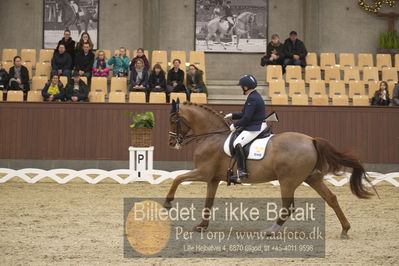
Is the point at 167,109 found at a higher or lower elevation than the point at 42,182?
higher

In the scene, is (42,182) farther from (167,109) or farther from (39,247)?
(39,247)

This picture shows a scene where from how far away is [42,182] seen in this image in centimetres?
1402

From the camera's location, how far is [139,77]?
16.7 m

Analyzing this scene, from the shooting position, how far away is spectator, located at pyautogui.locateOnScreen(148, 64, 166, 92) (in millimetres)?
16453

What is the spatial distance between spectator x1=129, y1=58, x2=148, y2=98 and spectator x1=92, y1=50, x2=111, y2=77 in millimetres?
1180

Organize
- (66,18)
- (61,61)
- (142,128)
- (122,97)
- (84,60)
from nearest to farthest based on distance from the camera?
(142,128), (122,97), (61,61), (84,60), (66,18)

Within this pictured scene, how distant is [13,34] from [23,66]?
5135 mm

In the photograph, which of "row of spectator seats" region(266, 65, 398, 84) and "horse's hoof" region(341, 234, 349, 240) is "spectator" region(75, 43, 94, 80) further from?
"horse's hoof" region(341, 234, 349, 240)

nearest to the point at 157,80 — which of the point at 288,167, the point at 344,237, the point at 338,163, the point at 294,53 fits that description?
the point at 294,53

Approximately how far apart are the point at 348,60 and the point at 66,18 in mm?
8964

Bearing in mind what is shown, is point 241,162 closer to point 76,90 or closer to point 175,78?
point 76,90

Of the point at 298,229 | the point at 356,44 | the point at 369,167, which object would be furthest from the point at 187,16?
the point at 298,229

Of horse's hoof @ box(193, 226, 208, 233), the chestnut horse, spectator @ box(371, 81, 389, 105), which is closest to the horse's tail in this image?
the chestnut horse

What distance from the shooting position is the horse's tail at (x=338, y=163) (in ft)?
26.7
